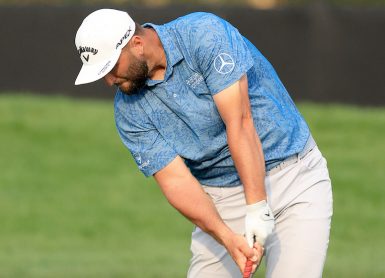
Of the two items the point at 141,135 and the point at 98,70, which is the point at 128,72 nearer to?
the point at 98,70

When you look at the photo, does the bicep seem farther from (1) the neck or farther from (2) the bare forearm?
(1) the neck

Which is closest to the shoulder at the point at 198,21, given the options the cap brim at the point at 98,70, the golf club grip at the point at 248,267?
the cap brim at the point at 98,70

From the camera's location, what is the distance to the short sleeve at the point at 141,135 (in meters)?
6.93

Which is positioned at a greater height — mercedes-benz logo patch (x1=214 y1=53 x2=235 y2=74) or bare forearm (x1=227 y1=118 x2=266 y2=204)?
mercedes-benz logo patch (x1=214 y1=53 x2=235 y2=74)

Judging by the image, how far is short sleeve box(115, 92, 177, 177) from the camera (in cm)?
693

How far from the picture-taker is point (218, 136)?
685cm

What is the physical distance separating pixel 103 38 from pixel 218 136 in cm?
85

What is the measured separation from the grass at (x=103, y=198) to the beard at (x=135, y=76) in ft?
15.4

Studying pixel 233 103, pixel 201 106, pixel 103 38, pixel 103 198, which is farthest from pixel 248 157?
pixel 103 198

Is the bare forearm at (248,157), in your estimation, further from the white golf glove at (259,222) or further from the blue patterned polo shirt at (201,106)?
the blue patterned polo shirt at (201,106)

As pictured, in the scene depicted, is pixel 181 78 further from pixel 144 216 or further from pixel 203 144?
pixel 144 216

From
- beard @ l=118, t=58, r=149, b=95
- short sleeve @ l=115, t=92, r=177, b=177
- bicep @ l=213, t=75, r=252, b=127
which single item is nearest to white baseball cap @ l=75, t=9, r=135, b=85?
beard @ l=118, t=58, r=149, b=95

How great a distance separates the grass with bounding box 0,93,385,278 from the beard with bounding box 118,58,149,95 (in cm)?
470

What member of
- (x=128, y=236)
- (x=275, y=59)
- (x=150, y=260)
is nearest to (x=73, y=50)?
(x=275, y=59)
